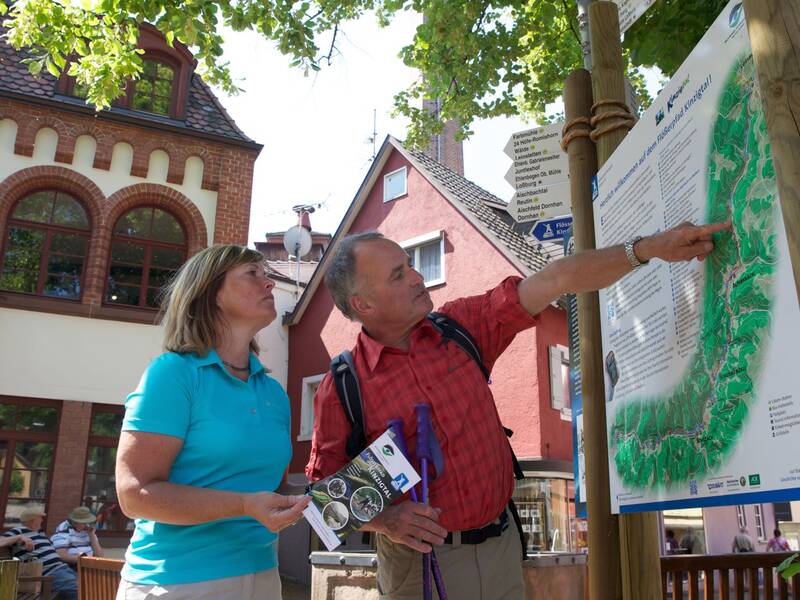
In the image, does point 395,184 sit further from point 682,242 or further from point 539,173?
point 682,242

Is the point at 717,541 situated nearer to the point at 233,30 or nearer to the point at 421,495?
the point at 233,30

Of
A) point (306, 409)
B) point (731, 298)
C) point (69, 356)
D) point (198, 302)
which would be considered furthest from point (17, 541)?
point (306, 409)

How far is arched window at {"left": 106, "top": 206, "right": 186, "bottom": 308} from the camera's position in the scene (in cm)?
1365

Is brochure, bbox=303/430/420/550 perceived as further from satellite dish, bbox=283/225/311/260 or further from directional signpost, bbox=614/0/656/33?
satellite dish, bbox=283/225/311/260

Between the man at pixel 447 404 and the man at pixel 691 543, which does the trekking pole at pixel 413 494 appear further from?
the man at pixel 691 543

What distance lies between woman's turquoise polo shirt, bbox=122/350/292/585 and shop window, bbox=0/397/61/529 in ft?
36.8

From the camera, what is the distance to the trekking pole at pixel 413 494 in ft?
6.98

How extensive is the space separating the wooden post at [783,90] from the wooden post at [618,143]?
115cm

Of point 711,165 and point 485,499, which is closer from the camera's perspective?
point 711,165

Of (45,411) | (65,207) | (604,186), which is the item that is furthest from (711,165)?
(65,207)

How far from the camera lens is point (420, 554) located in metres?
2.38

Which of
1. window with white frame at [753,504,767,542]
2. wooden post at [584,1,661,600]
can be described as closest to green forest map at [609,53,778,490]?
wooden post at [584,1,661,600]

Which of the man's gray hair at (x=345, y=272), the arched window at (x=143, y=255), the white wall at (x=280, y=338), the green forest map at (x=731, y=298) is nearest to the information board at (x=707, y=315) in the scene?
the green forest map at (x=731, y=298)

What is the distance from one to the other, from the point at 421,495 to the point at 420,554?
0.27 meters
